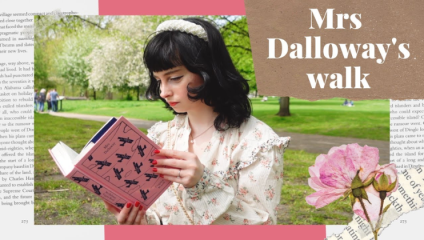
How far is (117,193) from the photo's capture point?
48.0 inches

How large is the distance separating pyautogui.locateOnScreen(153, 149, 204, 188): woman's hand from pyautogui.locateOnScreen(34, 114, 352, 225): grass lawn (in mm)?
1054

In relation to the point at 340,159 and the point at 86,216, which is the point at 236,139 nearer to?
the point at 340,159

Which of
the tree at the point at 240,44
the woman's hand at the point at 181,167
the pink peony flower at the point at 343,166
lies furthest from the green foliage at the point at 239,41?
the pink peony flower at the point at 343,166

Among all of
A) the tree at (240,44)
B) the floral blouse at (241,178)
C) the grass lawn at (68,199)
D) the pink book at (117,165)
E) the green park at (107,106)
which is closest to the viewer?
the pink book at (117,165)

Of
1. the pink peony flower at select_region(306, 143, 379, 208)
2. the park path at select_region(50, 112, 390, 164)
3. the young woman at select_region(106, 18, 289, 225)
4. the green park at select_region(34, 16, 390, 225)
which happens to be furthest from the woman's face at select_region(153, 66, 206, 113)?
the park path at select_region(50, 112, 390, 164)

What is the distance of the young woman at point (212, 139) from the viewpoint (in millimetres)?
1238

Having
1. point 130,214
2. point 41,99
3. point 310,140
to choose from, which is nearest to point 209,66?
point 130,214

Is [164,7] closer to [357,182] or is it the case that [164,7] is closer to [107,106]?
[107,106]

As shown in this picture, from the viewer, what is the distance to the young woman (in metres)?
1.24

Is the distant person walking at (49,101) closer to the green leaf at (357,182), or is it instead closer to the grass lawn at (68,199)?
the grass lawn at (68,199)

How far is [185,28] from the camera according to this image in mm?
1270

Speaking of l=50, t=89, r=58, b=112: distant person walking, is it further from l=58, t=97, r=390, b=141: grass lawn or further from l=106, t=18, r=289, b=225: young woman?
l=106, t=18, r=289, b=225: young woman

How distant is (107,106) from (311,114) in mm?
1142

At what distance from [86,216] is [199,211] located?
1.20 metres
